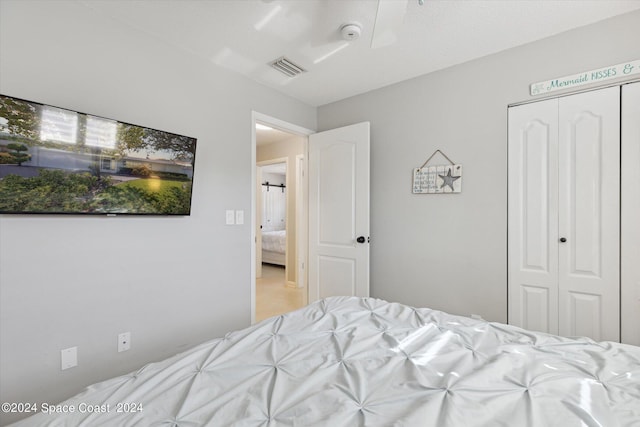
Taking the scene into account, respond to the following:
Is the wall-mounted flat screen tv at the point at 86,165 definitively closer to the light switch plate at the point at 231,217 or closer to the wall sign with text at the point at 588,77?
the light switch plate at the point at 231,217

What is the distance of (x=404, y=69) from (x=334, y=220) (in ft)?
5.11

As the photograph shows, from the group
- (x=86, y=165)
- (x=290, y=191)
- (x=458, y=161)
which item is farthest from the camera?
(x=290, y=191)

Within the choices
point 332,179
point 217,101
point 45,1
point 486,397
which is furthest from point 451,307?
point 45,1

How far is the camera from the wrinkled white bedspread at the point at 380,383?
2.67ft

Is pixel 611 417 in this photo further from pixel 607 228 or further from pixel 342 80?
pixel 342 80

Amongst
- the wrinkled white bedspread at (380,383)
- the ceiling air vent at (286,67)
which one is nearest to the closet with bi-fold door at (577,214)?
the wrinkled white bedspread at (380,383)

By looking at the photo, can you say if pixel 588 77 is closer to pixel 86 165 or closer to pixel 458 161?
pixel 458 161

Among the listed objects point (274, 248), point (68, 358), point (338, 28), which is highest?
point (338, 28)

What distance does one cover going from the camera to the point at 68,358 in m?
1.80

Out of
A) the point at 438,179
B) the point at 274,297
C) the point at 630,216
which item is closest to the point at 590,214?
the point at 630,216

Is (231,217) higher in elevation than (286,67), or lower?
lower

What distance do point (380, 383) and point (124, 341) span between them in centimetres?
184

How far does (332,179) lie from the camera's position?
326 centimetres

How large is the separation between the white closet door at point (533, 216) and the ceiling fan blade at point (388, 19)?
148 centimetres
